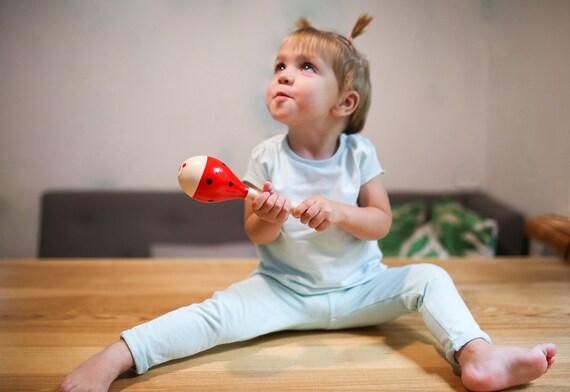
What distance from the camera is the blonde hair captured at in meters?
0.89

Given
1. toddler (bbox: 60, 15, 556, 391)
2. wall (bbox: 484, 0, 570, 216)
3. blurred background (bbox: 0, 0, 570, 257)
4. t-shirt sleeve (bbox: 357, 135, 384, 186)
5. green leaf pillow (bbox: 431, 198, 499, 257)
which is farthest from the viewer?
green leaf pillow (bbox: 431, 198, 499, 257)

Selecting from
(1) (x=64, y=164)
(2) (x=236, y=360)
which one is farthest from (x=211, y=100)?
(2) (x=236, y=360)

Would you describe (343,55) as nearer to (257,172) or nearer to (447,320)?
(257,172)

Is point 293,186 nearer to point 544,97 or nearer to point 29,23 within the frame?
point 29,23

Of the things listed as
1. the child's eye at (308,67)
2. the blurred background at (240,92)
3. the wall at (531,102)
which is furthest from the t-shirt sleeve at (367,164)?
the wall at (531,102)

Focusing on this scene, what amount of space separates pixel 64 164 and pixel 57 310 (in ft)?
1.54

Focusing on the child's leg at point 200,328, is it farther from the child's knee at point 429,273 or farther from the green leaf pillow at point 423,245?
the green leaf pillow at point 423,245

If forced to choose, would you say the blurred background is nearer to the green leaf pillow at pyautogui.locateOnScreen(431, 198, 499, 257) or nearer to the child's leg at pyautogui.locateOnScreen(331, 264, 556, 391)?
the green leaf pillow at pyautogui.locateOnScreen(431, 198, 499, 257)

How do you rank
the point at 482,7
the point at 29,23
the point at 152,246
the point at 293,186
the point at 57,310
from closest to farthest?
the point at 293,186 < the point at 57,310 < the point at 29,23 < the point at 482,7 < the point at 152,246

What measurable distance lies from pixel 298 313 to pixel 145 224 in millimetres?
925

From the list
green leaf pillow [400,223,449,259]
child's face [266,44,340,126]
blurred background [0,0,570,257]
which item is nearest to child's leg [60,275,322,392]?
child's face [266,44,340,126]

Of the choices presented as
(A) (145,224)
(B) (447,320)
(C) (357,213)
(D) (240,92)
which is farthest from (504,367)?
(A) (145,224)

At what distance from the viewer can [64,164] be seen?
139 centimetres

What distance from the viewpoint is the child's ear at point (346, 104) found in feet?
3.03
